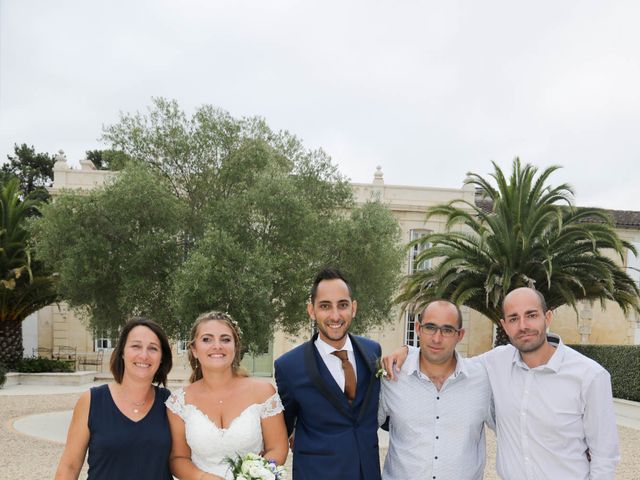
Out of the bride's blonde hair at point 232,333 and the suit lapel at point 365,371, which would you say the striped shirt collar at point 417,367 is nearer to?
the suit lapel at point 365,371

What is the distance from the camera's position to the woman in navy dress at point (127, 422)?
3.88m

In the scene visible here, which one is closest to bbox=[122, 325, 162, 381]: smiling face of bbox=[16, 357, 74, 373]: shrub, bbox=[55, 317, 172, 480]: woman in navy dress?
bbox=[55, 317, 172, 480]: woman in navy dress

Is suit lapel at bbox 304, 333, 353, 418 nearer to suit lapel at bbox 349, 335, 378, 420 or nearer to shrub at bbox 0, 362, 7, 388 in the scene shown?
suit lapel at bbox 349, 335, 378, 420

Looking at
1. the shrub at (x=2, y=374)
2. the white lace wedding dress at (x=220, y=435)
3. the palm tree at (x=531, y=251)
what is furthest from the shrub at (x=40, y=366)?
the white lace wedding dress at (x=220, y=435)

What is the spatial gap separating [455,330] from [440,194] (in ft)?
81.6

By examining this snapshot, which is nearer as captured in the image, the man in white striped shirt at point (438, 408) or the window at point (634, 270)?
the man in white striped shirt at point (438, 408)

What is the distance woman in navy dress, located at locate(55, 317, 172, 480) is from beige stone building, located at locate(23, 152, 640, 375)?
2215 cm

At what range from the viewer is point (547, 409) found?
3859 millimetres

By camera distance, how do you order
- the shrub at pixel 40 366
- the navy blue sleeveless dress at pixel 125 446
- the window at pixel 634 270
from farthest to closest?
the window at pixel 634 270 < the shrub at pixel 40 366 < the navy blue sleeveless dress at pixel 125 446

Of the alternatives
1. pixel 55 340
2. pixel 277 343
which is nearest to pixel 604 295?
pixel 277 343

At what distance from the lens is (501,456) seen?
13.4 ft

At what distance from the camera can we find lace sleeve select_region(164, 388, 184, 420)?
4.09 meters

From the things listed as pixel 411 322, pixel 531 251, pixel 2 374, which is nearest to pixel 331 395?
pixel 531 251

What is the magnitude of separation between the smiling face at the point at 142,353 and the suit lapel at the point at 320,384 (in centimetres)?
92
